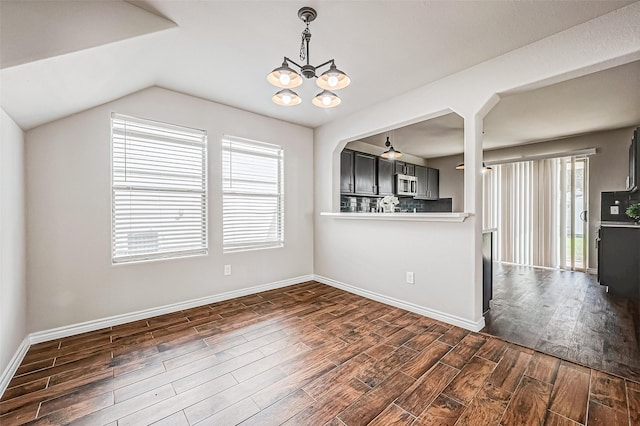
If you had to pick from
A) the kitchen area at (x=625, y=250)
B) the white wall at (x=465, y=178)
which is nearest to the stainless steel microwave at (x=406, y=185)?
the white wall at (x=465, y=178)

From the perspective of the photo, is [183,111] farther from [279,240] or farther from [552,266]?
[552,266]

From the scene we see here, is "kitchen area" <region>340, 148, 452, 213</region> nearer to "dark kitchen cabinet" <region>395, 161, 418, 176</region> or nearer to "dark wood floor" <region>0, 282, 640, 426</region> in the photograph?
"dark kitchen cabinet" <region>395, 161, 418, 176</region>

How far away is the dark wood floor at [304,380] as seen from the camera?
1609mm

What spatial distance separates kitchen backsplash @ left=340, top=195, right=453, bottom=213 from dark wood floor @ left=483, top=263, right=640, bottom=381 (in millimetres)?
2514

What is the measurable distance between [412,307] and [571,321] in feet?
5.38

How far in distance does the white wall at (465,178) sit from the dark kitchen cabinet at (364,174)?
0.82 meters

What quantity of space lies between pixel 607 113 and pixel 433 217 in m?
3.44

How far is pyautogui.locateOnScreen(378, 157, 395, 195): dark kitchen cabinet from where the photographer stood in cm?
558

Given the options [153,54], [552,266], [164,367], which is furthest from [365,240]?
[552,266]

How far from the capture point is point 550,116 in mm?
4113

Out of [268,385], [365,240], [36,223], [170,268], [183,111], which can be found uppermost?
[183,111]

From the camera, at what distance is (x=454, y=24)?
81.9 inches

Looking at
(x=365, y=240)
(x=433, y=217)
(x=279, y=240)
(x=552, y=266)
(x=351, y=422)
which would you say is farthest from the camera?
(x=552, y=266)

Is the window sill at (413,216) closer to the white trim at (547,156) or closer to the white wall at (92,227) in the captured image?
the white wall at (92,227)
